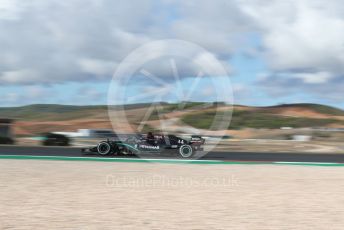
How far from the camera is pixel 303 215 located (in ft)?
23.7

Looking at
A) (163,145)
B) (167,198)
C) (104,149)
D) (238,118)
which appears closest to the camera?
(167,198)

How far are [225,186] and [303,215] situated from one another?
3.49 metres

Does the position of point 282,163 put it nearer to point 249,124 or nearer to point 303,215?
point 303,215

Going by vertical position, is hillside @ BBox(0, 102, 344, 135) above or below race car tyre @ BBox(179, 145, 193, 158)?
above

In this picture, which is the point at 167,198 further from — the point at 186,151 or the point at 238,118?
the point at 238,118

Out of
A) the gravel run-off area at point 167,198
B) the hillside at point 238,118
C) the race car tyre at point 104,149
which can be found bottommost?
the gravel run-off area at point 167,198

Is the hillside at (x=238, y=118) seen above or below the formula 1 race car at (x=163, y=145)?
above

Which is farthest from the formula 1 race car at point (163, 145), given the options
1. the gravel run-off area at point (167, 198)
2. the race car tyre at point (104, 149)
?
the gravel run-off area at point (167, 198)

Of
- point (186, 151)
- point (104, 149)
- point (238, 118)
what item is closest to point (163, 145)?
point (186, 151)

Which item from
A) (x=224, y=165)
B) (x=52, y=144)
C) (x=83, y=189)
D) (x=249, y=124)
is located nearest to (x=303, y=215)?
(x=83, y=189)

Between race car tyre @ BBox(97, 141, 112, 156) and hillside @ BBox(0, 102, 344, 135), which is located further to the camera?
hillside @ BBox(0, 102, 344, 135)

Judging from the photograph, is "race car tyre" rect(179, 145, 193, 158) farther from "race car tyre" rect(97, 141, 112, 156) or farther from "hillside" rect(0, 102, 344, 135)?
"hillside" rect(0, 102, 344, 135)

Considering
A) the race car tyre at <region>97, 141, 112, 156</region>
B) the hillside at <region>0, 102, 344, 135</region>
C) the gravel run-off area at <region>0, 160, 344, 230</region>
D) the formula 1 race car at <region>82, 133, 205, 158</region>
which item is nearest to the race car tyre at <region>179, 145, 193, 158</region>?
the formula 1 race car at <region>82, 133, 205, 158</region>

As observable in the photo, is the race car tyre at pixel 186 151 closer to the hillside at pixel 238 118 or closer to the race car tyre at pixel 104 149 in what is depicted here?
the race car tyre at pixel 104 149
